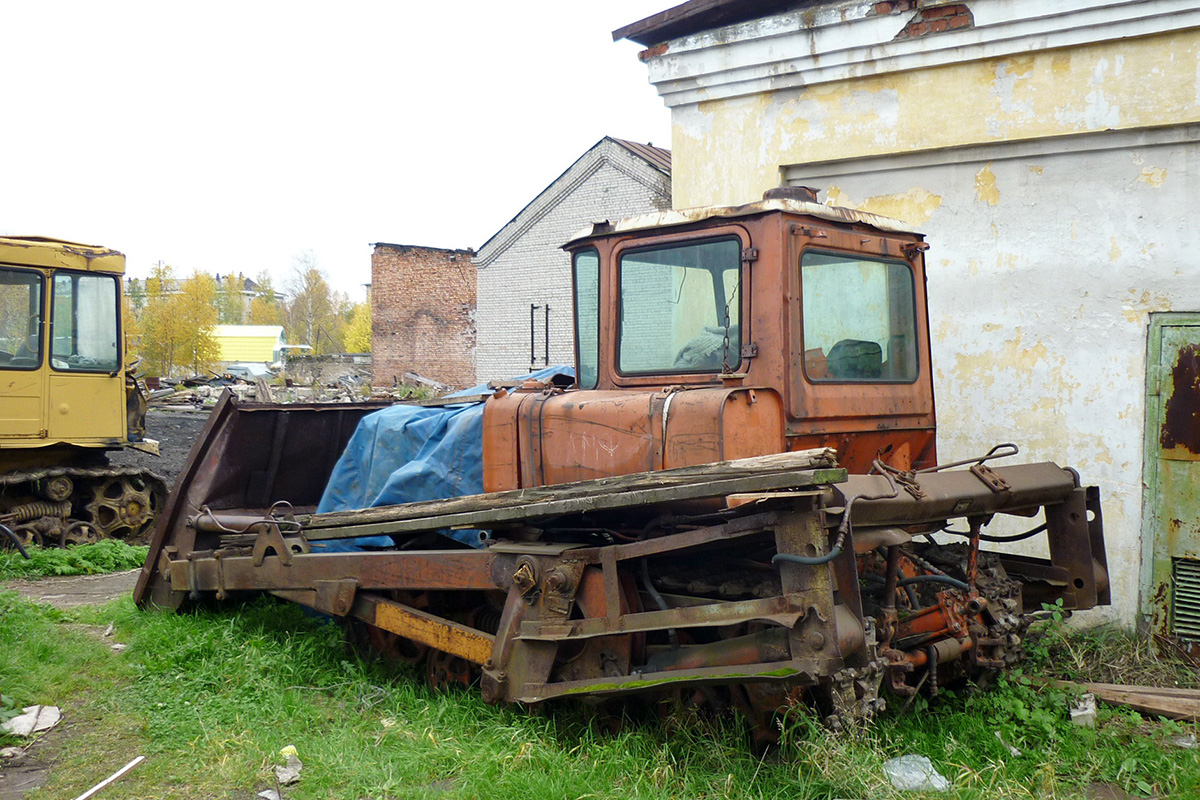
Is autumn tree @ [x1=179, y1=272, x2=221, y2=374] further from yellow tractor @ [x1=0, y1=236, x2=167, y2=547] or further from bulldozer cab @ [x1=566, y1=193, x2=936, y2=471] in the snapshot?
bulldozer cab @ [x1=566, y1=193, x2=936, y2=471]

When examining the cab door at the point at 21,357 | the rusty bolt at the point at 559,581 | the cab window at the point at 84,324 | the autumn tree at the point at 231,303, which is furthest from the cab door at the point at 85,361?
the autumn tree at the point at 231,303

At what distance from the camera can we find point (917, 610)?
14.6ft

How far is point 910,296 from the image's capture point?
4.88m

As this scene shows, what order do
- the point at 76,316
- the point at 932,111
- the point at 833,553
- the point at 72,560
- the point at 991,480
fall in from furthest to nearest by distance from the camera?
the point at 76,316, the point at 72,560, the point at 932,111, the point at 991,480, the point at 833,553

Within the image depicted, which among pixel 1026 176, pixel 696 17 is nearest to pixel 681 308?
pixel 1026 176

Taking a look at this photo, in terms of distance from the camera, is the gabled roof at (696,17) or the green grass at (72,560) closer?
the gabled roof at (696,17)

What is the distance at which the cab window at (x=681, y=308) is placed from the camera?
4281 mm

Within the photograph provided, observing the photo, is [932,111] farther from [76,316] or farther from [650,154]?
[650,154]

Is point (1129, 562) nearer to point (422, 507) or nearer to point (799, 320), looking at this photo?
point (799, 320)

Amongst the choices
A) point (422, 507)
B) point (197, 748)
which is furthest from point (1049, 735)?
point (197, 748)

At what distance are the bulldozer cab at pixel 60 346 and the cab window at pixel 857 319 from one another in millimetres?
7931

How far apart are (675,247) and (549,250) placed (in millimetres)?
22795

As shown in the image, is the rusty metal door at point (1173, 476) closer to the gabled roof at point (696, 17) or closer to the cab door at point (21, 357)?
the gabled roof at point (696, 17)

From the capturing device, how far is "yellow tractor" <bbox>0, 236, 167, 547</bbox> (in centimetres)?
931
